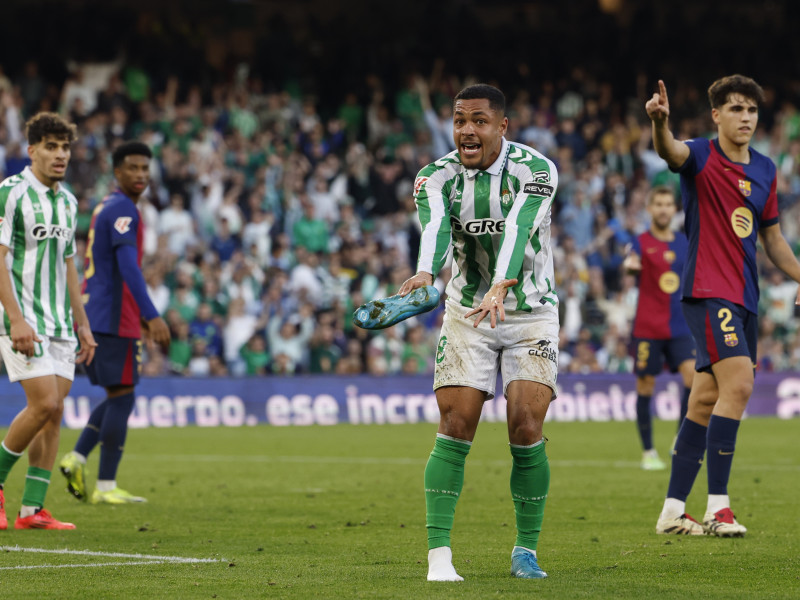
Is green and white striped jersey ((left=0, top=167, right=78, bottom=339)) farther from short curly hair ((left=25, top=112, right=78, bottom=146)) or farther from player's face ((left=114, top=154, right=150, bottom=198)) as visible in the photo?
player's face ((left=114, top=154, right=150, bottom=198))

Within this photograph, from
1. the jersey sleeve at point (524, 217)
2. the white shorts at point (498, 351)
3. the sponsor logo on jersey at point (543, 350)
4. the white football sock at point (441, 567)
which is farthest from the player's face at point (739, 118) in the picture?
the white football sock at point (441, 567)

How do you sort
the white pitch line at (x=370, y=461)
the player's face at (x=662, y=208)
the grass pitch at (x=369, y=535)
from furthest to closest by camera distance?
the white pitch line at (x=370, y=461) < the player's face at (x=662, y=208) < the grass pitch at (x=369, y=535)

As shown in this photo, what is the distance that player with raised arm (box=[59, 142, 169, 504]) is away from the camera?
31.4 ft

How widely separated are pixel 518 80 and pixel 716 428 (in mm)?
21525

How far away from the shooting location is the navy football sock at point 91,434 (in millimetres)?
9852

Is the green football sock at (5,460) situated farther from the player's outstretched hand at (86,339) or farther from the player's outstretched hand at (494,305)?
the player's outstretched hand at (494,305)

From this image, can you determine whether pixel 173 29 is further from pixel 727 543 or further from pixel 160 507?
pixel 727 543

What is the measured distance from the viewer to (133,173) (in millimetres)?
9695

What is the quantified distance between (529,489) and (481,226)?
4.07ft

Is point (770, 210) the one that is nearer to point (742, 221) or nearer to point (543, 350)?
Answer: point (742, 221)

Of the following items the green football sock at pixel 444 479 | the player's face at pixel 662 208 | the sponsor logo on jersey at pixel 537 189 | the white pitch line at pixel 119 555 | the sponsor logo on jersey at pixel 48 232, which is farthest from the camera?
the player's face at pixel 662 208

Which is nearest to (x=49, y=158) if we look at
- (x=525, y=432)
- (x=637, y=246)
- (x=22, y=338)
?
(x=22, y=338)

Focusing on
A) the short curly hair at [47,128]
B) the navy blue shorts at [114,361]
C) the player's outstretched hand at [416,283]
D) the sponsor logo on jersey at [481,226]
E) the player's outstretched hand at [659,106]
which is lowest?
the navy blue shorts at [114,361]

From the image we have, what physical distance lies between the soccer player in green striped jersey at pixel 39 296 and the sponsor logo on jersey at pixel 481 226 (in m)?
2.99
